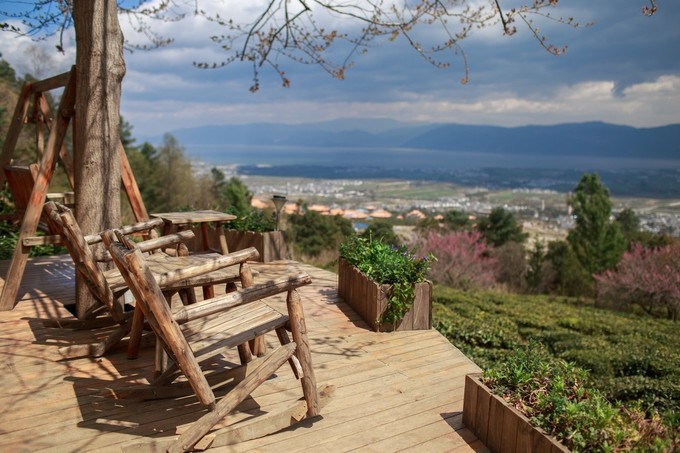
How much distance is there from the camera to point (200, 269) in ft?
8.70

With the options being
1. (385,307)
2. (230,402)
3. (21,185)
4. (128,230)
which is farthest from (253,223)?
(230,402)

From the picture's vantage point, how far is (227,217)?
18.6ft

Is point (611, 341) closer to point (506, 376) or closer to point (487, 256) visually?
point (506, 376)

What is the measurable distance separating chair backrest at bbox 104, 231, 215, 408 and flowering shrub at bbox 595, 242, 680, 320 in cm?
1881

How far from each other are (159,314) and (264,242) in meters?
4.55

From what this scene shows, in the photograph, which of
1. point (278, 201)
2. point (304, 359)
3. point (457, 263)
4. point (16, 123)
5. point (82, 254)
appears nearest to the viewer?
point (304, 359)

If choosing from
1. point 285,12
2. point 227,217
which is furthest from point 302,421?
point 285,12

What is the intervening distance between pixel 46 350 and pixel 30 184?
2.06 metres

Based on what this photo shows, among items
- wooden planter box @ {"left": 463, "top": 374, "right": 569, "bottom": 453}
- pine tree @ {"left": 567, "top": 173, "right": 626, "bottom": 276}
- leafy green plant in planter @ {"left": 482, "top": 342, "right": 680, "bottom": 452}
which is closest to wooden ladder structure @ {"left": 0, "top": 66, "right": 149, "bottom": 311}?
wooden planter box @ {"left": 463, "top": 374, "right": 569, "bottom": 453}

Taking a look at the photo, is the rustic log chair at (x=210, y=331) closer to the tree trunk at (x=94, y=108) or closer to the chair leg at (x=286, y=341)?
the chair leg at (x=286, y=341)

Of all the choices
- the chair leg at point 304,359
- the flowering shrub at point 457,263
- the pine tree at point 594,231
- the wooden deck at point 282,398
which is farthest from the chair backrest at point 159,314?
the pine tree at point 594,231

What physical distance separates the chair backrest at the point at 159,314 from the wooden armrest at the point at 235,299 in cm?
8

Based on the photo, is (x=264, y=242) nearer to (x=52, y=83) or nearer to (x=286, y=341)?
(x=52, y=83)

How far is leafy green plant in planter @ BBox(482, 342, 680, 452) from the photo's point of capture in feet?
6.77
